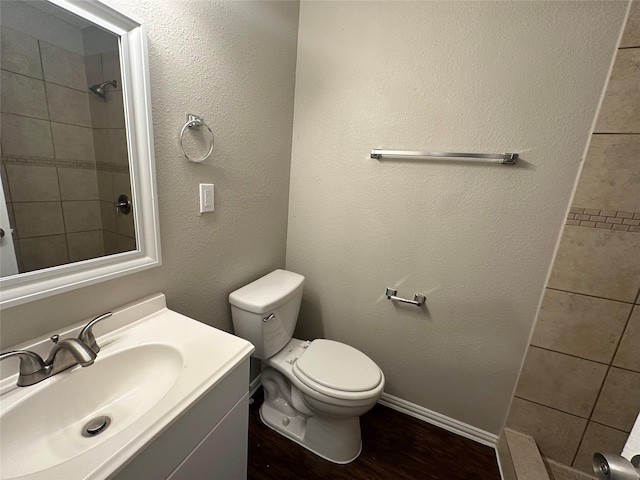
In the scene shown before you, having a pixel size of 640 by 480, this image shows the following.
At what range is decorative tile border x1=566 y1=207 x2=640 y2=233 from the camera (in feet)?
3.28

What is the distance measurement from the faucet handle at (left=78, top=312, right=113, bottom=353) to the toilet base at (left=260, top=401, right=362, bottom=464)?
1.01m

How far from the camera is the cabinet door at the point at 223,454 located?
70cm

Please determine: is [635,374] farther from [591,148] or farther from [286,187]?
[286,187]

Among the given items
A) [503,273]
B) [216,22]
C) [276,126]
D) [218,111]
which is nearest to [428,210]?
[503,273]

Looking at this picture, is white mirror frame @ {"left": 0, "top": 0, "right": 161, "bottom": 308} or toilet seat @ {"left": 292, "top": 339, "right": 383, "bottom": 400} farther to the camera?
toilet seat @ {"left": 292, "top": 339, "right": 383, "bottom": 400}

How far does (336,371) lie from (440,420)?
770mm

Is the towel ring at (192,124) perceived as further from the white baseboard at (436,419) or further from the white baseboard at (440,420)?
the white baseboard at (440,420)

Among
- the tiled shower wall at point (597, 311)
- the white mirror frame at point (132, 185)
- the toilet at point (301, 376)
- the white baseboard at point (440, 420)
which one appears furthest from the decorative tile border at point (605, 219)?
the white mirror frame at point (132, 185)

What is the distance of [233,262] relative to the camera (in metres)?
1.30

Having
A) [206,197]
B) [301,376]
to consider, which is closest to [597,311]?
[301,376]

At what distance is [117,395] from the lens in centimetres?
77

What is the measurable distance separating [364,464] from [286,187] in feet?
4.86

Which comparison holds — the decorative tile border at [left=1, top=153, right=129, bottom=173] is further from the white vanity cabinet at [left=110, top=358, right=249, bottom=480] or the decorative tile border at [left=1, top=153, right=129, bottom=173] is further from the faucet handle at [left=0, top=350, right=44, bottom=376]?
the white vanity cabinet at [left=110, top=358, right=249, bottom=480]

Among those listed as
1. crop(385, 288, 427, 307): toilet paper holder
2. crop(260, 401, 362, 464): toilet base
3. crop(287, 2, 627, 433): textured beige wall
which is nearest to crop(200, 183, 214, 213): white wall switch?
crop(287, 2, 627, 433): textured beige wall
